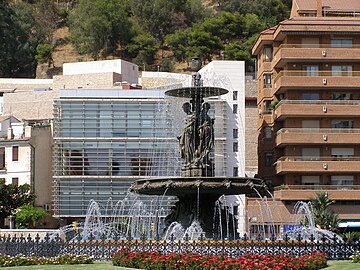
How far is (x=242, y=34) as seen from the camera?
126375 millimetres

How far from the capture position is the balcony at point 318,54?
75.5 meters

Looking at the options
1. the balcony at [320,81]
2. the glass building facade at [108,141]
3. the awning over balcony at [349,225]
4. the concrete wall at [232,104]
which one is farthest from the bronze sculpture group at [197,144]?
the concrete wall at [232,104]

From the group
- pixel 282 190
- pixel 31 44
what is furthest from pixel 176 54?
pixel 282 190

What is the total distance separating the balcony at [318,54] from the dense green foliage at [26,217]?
23.6m

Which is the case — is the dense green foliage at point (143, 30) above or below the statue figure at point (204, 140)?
above

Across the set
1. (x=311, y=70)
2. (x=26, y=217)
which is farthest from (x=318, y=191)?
(x=26, y=217)

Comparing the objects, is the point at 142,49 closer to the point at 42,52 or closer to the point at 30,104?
the point at 42,52

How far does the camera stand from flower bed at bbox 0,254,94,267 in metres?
29.3

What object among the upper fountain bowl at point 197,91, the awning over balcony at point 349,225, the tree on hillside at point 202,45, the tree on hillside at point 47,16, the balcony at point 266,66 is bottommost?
the awning over balcony at point 349,225

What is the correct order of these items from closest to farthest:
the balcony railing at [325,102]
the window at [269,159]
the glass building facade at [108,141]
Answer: the balcony railing at [325,102] → the glass building facade at [108,141] → the window at [269,159]

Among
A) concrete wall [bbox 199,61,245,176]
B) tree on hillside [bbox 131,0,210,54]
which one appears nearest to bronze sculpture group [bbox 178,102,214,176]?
concrete wall [bbox 199,61,245,176]

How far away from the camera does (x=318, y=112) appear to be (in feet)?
244

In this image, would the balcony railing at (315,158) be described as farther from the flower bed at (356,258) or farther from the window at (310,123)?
the flower bed at (356,258)

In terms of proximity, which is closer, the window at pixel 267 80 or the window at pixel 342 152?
the window at pixel 342 152
